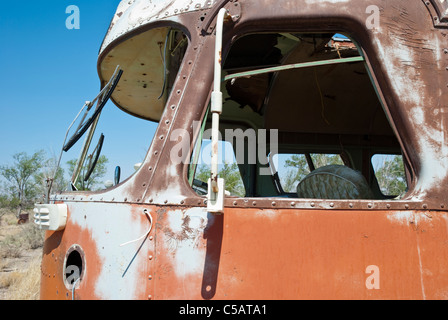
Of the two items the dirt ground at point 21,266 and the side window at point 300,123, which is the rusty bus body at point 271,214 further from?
the dirt ground at point 21,266

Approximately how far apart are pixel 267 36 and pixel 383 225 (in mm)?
2362

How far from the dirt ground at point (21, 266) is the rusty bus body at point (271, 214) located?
6090 mm

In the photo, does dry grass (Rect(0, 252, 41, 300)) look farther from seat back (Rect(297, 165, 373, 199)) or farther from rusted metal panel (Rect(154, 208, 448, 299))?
rusted metal panel (Rect(154, 208, 448, 299))

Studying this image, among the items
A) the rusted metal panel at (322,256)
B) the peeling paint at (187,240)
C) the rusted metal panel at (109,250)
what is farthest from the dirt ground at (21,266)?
the rusted metal panel at (322,256)

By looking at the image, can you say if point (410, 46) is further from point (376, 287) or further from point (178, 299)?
point (178, 299)

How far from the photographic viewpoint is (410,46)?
232 centimetres

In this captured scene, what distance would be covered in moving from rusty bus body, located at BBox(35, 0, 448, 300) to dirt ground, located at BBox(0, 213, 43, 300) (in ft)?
20.0

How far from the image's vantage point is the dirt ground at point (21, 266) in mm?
8047

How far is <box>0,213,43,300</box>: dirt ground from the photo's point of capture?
805cm

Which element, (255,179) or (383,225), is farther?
(255,179)

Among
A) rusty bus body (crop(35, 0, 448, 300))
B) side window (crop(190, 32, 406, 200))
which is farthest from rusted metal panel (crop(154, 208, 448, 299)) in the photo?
side window (crop(190, 32, 406, 200))

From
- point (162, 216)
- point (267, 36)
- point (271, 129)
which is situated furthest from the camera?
point (271, 129)

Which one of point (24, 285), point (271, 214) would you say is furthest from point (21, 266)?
point (271, 214)
